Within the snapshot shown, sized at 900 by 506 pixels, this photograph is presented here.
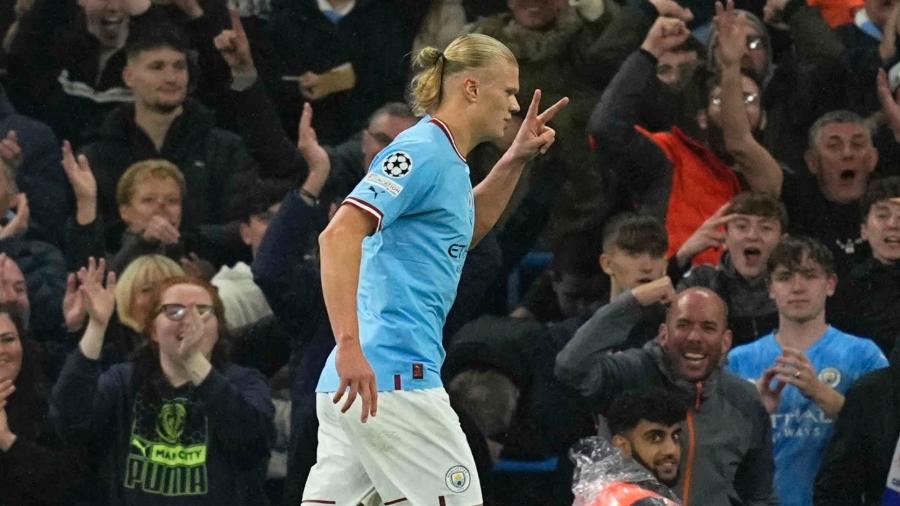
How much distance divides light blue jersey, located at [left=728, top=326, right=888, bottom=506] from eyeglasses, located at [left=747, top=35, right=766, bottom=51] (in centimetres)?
188

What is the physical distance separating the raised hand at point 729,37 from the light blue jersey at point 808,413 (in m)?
1.43

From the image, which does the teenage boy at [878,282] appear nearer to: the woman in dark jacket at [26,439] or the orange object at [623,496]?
the orange object at [623,496]

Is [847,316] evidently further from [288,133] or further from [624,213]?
[288,133]

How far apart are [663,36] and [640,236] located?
1076mm

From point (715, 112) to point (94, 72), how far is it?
330 cm

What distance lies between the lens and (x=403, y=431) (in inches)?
195

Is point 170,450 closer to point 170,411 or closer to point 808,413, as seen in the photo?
point 170,411

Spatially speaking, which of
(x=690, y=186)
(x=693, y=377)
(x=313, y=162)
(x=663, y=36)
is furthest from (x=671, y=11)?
(x=693, y=377)

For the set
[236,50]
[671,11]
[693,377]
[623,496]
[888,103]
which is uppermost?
[671,11]

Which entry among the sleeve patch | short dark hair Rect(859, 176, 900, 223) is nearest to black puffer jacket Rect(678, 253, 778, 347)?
short dark hair Rect(859, 176, 900, 223)

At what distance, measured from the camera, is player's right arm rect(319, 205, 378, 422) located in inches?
183

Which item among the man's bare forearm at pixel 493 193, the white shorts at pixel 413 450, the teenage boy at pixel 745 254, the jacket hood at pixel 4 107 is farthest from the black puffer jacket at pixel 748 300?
the jacket hood at pixel 4 107

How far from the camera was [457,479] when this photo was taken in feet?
16.2

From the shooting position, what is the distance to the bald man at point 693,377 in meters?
7.03
